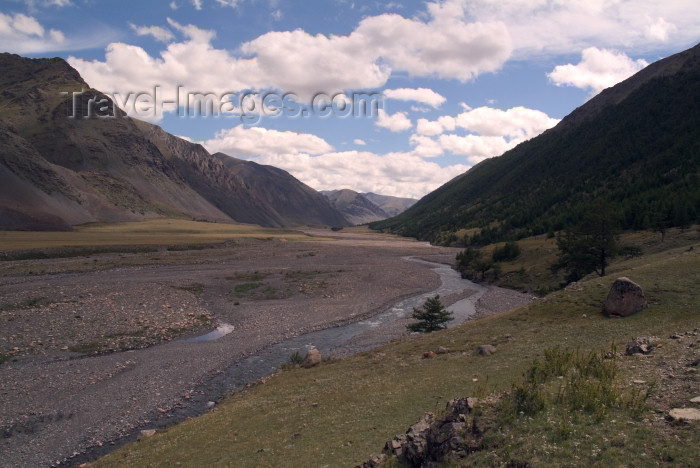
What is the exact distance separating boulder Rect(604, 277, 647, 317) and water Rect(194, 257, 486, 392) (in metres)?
18.4

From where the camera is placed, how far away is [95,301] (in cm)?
4734

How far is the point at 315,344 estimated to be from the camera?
38.0 metres

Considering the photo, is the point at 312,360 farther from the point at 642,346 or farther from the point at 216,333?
the point at 642,346

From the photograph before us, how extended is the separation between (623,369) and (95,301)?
164 ft

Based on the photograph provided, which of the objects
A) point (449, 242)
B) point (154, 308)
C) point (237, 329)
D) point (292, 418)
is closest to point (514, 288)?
point (237, 329)

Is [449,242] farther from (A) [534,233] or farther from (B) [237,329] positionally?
(B) [237,329]

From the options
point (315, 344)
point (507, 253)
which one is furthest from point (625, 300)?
point (507, 253)

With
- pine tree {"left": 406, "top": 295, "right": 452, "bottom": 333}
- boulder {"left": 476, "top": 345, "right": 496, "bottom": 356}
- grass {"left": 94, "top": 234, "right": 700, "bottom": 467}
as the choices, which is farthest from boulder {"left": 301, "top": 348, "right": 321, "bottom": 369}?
pine tree {"left": 406, "top": 295, "right": 452, "bottom": 333}

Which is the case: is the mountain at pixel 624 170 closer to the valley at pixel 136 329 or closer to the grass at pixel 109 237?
the valley at pixel 136 329

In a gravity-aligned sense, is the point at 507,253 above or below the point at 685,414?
below

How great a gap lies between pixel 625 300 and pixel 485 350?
9097 millimetres

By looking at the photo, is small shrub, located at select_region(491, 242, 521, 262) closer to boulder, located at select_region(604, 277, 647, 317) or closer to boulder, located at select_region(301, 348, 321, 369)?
boulder, located at select_region(604, 277, 647, 317)

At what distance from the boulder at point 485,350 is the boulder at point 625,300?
25.8 feet

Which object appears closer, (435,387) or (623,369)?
(623,369)
